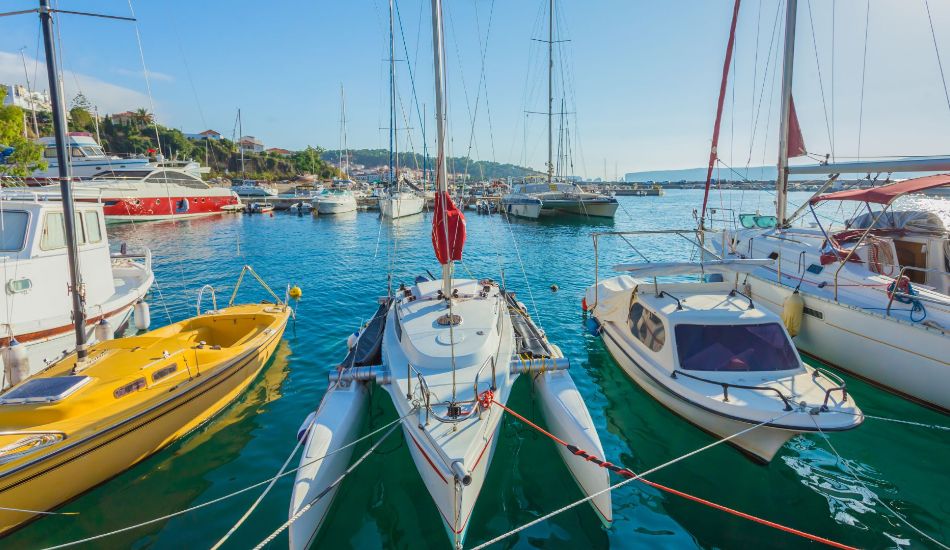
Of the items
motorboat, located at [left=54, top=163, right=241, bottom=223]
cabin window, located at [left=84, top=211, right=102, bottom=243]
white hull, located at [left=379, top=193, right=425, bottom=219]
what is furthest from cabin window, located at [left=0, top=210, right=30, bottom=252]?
motorboat, located at [left=54, top=163, right=241, bottom=223]

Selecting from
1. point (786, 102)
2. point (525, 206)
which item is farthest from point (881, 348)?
point (525, 206)

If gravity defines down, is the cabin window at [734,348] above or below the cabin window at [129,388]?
above

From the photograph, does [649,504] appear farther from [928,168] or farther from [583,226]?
[583,226]

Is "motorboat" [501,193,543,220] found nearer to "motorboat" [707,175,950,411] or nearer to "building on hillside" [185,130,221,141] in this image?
"motorboat" [707,175,950,411]

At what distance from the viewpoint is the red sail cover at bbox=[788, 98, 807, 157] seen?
45.1ft

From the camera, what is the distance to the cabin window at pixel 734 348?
7355 mm

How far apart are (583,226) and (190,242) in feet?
101

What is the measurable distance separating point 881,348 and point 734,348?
3622mm

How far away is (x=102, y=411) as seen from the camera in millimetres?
6254

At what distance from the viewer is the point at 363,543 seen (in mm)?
5598

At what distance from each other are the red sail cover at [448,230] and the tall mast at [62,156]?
5.93 m

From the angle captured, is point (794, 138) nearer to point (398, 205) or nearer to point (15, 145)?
point (15, 145)

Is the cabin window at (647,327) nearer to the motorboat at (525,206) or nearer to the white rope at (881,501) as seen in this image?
the white rope at (881,501)

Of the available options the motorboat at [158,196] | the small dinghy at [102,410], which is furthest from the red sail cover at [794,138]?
the motorboat at [158,196]
